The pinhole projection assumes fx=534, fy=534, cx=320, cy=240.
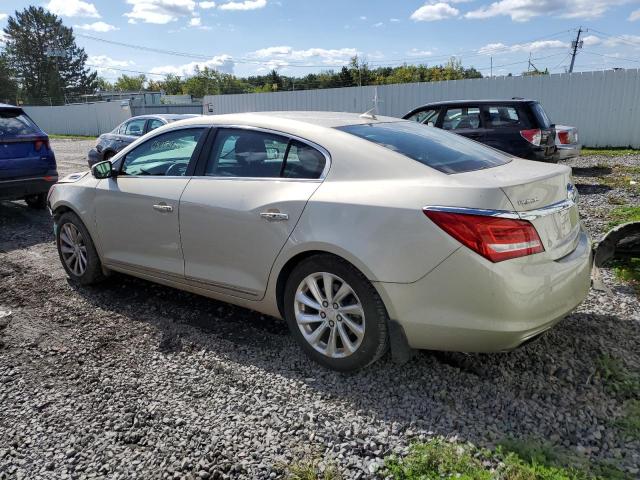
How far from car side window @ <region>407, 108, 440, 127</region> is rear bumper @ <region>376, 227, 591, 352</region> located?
8.52m

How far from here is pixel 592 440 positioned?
2619mm

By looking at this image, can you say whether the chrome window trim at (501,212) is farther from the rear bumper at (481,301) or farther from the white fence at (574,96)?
the white fence at (574,96)

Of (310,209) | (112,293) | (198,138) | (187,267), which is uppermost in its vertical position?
(198,138)

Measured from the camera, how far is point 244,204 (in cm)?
356

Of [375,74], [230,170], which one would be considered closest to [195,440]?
[230,170]

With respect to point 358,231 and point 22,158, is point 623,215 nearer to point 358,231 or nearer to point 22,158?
point 358,231

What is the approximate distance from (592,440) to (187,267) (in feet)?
9.26

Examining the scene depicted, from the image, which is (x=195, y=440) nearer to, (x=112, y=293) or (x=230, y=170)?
(x=230, y=170)

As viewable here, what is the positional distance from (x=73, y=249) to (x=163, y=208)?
61.6 inches

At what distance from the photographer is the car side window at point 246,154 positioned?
361cm

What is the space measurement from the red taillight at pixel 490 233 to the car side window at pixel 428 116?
28.3 feet

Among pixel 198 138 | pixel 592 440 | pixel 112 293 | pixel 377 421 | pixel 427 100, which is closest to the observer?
pixel 592 440

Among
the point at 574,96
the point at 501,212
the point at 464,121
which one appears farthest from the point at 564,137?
the point at 501,212

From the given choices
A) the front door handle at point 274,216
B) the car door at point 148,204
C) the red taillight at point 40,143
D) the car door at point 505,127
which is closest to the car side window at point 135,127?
the red taillight at point 40,143
